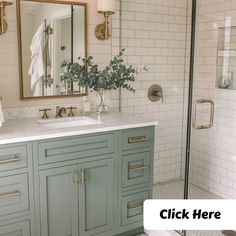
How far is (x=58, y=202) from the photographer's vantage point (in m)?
2.27

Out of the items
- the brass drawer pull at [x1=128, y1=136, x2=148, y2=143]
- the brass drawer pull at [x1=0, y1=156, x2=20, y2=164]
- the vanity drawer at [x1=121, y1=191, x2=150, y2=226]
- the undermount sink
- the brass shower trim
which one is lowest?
the vanity drawer at [x1=121, y1=191, x2=150, y2=226]

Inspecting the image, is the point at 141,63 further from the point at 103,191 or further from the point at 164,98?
the point at 103,191

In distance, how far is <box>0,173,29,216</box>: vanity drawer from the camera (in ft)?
6.71

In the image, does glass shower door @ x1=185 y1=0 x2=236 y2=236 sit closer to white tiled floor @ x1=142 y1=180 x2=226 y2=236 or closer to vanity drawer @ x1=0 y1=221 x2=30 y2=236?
white tiled floor @ x1=142 y1=180 x2=226 y2=236

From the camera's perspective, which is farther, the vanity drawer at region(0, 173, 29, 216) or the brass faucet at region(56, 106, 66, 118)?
the brass faucet at region(56, 106, 66, 118)

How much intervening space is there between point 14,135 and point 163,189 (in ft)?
6.39

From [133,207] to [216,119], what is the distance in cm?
123

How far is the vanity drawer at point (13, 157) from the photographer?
2014 mm

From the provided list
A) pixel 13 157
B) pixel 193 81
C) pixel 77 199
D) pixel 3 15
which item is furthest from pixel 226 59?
pixel 13 157

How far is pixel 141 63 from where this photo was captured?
334 centimetres

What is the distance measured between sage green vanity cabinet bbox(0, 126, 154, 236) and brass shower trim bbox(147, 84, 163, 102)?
928mm

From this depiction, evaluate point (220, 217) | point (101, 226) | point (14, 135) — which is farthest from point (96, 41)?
point (220, 217)

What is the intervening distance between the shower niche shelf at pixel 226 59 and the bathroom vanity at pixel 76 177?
997 mm

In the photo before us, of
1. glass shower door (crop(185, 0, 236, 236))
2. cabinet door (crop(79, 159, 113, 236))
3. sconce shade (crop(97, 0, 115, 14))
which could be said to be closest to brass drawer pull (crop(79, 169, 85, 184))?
cabinet door (crop(79, 159, 113, 236))
